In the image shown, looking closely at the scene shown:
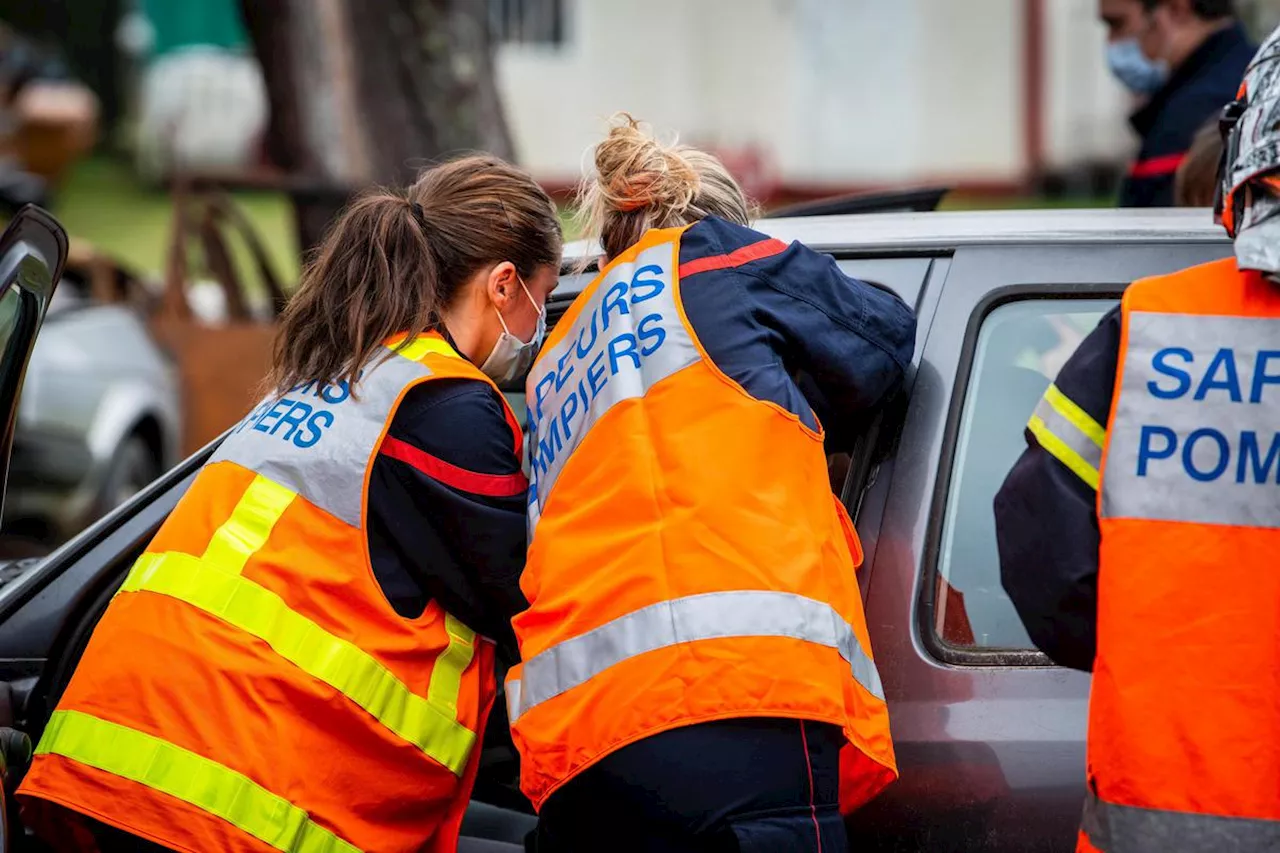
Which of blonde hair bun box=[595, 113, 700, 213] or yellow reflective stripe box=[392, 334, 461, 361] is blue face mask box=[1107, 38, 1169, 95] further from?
yellow reflective stripe box=[392, 334, 461, 361]

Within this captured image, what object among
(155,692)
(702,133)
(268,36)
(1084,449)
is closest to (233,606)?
(155,692)

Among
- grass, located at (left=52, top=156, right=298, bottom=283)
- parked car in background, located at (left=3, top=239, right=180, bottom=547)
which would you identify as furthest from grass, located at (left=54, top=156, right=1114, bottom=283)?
parked car in background, located at (left=3, top=239, right=180, bottom=547)

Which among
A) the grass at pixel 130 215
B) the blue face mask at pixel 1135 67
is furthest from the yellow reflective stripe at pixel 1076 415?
the grass at pixel 130 215

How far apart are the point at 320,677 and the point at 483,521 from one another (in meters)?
0.31

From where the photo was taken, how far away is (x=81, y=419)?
22.4 ft

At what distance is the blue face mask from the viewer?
5164mm

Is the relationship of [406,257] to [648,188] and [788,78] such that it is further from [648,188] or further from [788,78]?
[788,78]

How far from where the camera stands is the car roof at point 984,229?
2520 mm

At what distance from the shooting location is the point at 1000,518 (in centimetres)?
202

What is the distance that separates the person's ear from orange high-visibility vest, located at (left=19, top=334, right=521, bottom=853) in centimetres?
18

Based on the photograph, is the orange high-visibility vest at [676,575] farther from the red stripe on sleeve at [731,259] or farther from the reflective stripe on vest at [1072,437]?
the reflective stripe on vest at [1072,437]

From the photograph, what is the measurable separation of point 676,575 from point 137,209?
60.3 feet

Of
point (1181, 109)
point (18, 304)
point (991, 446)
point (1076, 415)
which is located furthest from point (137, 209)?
point (1076, 415)

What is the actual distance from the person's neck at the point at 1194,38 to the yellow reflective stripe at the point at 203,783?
3716mm
